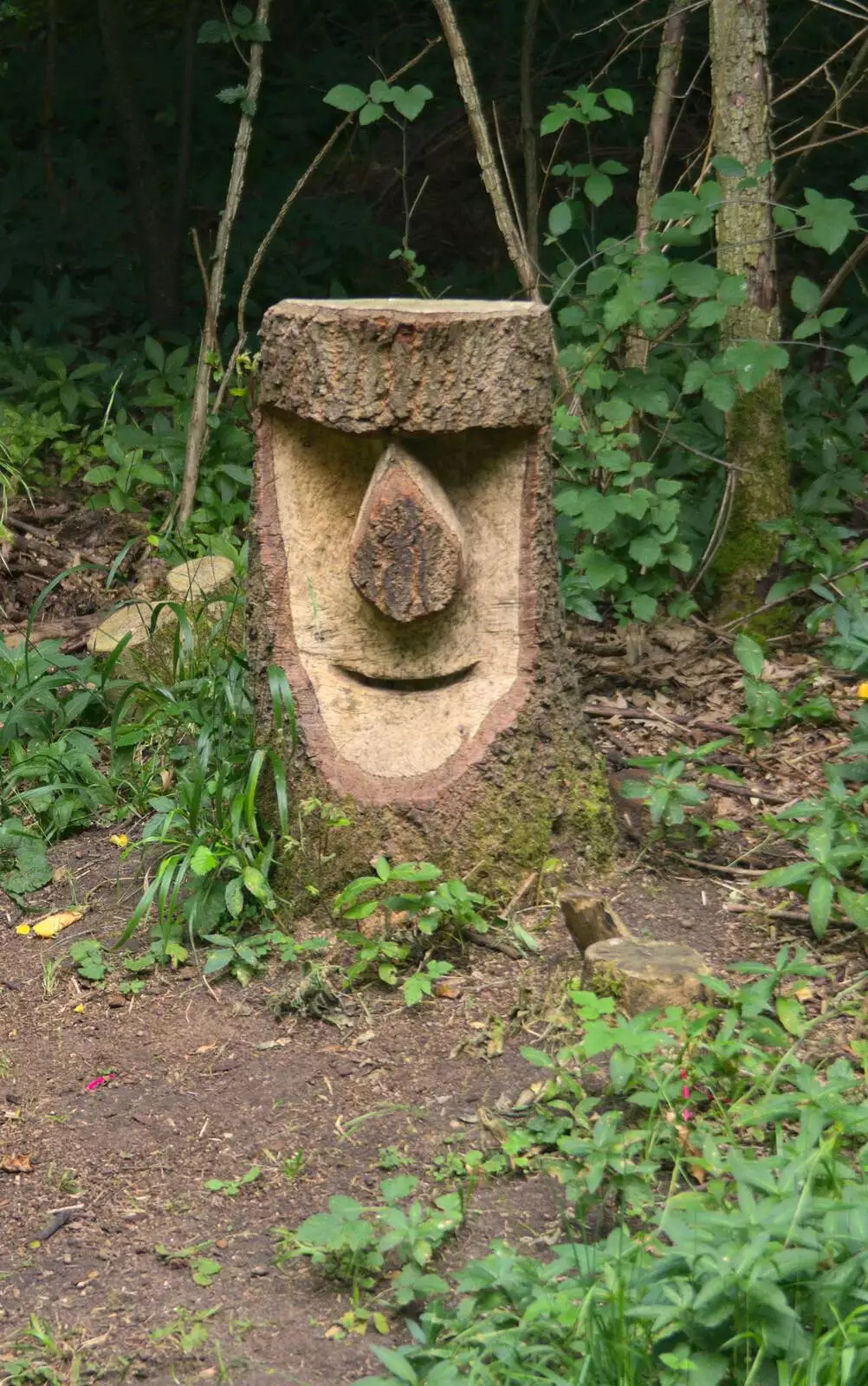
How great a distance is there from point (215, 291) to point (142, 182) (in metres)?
1.69

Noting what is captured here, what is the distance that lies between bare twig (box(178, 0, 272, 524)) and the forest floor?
1867 mm

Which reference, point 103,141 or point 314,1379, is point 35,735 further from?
point 103,141

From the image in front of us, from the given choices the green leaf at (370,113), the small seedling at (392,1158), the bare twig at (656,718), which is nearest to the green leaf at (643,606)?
the bare twig at (656,718)

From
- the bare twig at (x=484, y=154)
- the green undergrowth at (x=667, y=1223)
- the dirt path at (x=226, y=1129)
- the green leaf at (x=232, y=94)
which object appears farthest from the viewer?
the green leaf at (x=232, y=94)

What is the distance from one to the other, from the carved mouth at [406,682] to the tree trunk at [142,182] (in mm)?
3737

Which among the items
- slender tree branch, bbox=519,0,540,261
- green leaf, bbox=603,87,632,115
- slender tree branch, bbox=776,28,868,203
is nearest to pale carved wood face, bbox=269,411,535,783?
green leaf, bbox=603,87,632,115

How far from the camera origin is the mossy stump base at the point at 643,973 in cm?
297

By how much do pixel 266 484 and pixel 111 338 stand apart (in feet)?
11.3

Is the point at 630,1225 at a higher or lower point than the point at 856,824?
lower

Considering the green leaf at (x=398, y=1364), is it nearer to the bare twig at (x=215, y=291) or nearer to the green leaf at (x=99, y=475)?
the bare twig at (x=215, y=291)

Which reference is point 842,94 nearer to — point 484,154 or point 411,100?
point 484,154

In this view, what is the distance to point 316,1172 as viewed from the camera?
2852 millimetres

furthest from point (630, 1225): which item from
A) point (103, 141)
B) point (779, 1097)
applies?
point (103, 141)

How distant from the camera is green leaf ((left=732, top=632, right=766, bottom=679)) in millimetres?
4184
